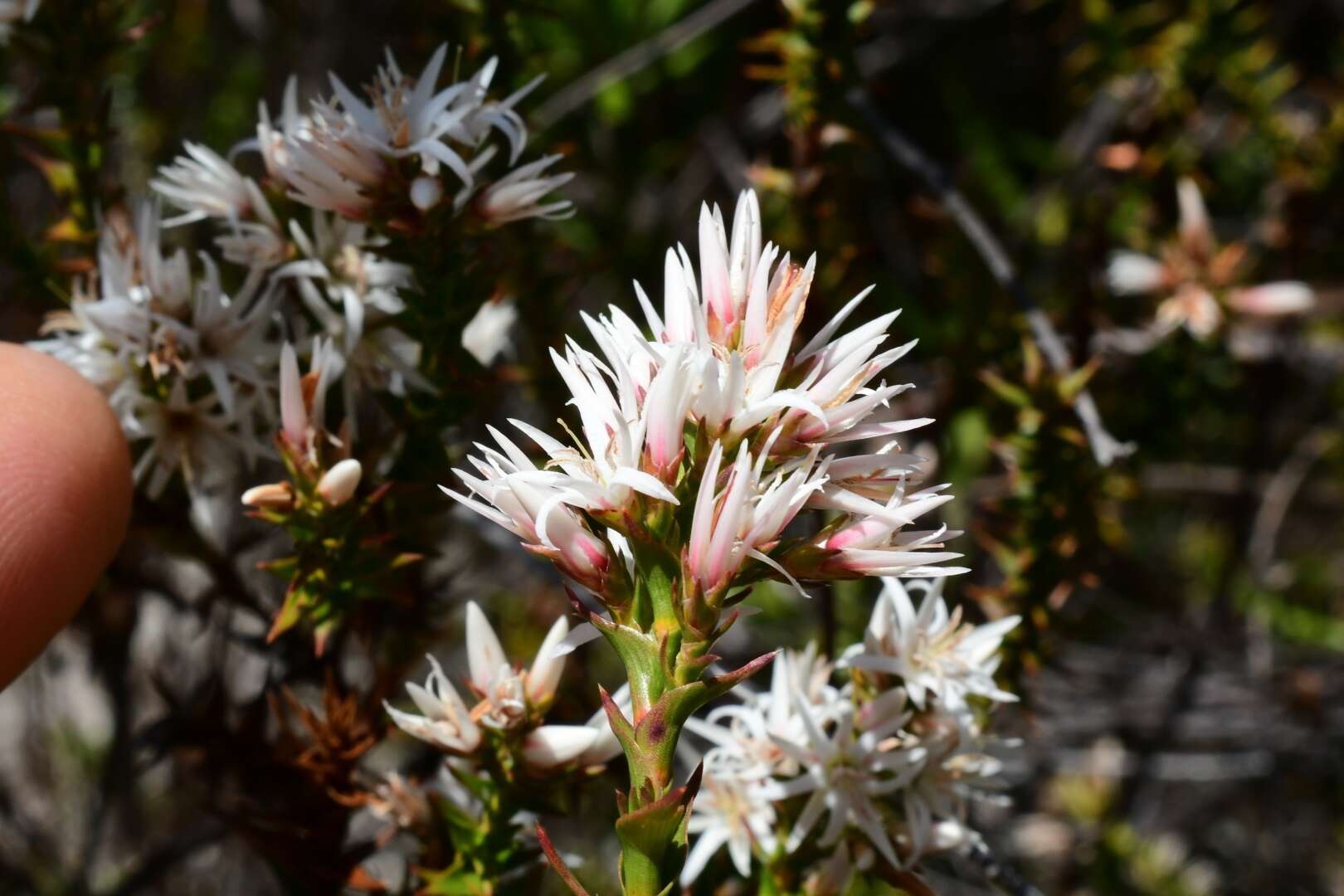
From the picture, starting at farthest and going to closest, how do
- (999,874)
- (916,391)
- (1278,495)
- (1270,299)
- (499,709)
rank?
(1278,495) → (916,391) → (1270,299) → (999,874) → (499,709)

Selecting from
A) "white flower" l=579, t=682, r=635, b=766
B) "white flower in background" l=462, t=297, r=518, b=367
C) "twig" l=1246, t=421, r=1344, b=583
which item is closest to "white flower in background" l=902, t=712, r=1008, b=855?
"white flower" l=579, t=682, r=635, b=766

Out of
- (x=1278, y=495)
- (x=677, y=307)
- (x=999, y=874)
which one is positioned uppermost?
(x=677, y=307)

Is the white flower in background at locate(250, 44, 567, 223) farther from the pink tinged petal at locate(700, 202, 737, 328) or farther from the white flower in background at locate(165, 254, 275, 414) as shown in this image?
the pink tinged petal at locate(700, 202, 737, 328)

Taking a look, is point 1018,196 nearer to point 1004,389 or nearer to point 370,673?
point 1004,389

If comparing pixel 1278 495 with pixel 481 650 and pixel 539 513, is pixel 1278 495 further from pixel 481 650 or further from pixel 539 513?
pixel 539 513

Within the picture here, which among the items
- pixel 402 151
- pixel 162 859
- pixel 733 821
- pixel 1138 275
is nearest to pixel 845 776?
pixel 733 821

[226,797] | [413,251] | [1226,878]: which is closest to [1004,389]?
[413,251]
